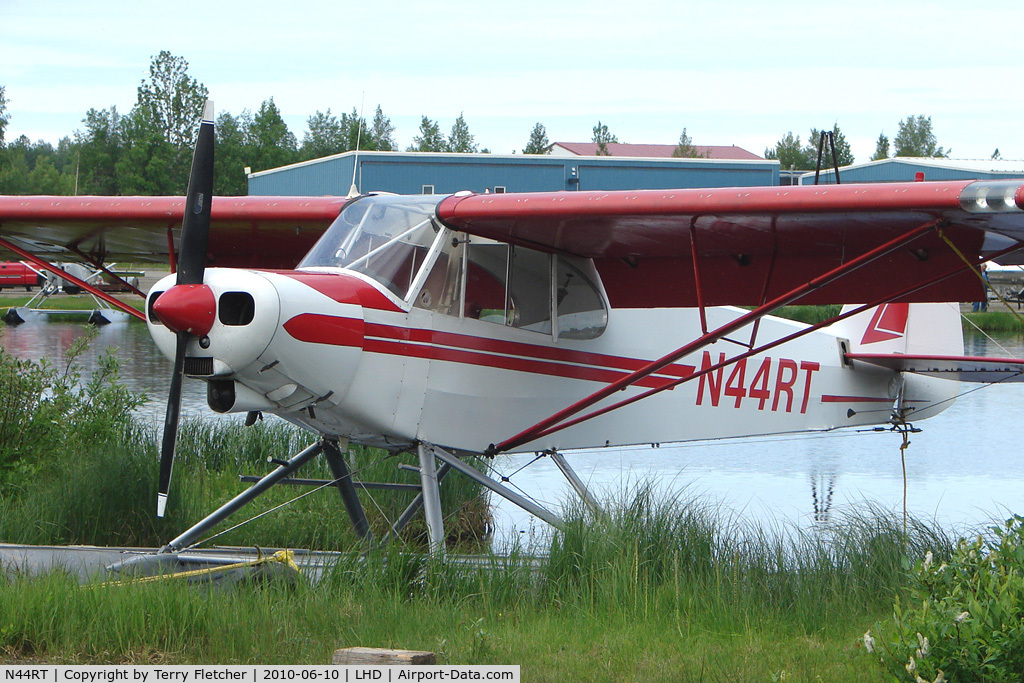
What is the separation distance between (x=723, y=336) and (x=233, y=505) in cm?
327

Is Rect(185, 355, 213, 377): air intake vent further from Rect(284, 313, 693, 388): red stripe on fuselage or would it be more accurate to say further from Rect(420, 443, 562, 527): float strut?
Rect(420, 443, 562, 527): float strut

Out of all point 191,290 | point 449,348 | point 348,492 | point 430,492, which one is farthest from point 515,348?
point 191,290

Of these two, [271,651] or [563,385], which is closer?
[271,651]

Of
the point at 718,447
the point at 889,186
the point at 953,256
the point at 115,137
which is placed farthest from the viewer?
the point at 115,137

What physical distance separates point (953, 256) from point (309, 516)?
5.03 m

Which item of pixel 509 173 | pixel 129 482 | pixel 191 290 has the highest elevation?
pixel 509 173

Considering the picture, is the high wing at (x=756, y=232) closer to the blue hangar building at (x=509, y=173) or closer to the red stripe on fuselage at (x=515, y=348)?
the red stripe on fuselage at (x=515, y=348)

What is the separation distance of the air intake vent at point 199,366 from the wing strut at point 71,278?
242cm

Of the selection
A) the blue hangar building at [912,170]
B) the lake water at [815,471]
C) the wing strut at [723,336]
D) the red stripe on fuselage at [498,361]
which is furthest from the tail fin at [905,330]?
the blue hangar building at [912,170]

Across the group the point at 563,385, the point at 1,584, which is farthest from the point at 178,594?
the point at 563,385

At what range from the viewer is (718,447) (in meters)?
15.1

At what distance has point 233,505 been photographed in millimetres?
6488

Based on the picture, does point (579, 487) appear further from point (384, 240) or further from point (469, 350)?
point (384, 240)

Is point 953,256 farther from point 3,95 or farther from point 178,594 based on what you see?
point 3,95
